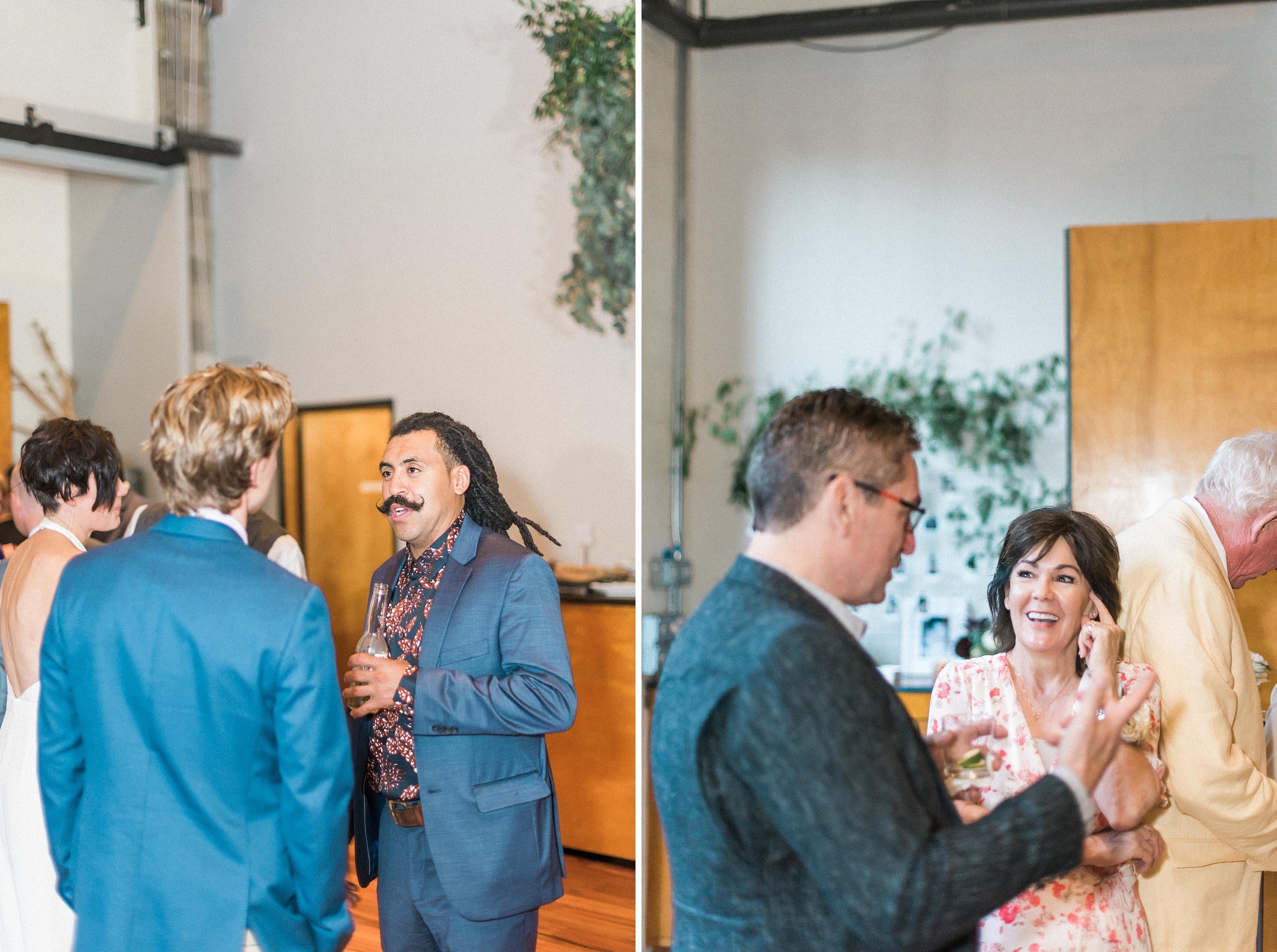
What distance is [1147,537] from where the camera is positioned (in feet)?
7.36

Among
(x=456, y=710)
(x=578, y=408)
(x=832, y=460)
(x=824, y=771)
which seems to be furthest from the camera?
(x=578, y=408)

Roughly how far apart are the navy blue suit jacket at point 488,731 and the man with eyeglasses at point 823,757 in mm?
949

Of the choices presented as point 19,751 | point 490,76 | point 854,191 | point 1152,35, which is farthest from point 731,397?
point 490,76

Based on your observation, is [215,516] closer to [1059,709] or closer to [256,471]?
[256,471]

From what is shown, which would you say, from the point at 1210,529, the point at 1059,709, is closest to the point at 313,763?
the point at 1059,709

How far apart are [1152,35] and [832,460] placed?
8.79 ft

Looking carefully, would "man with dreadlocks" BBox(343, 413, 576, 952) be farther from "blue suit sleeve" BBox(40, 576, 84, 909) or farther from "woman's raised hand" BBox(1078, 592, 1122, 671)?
"woman's raised hand" BBox(1078, 592, 1122, 671)

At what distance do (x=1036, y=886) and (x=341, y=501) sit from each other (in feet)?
18.1

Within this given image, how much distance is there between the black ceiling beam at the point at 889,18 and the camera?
316 cm

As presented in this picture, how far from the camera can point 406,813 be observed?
89.0 inches

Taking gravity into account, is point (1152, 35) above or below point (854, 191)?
above

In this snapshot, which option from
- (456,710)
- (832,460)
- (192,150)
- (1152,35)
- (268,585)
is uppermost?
(192,150)

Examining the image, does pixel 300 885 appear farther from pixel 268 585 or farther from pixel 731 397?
pixel 731 397

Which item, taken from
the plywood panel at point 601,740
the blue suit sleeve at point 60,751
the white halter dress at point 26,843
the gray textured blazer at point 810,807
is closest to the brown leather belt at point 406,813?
the blue suit sleeve at point 60,751
